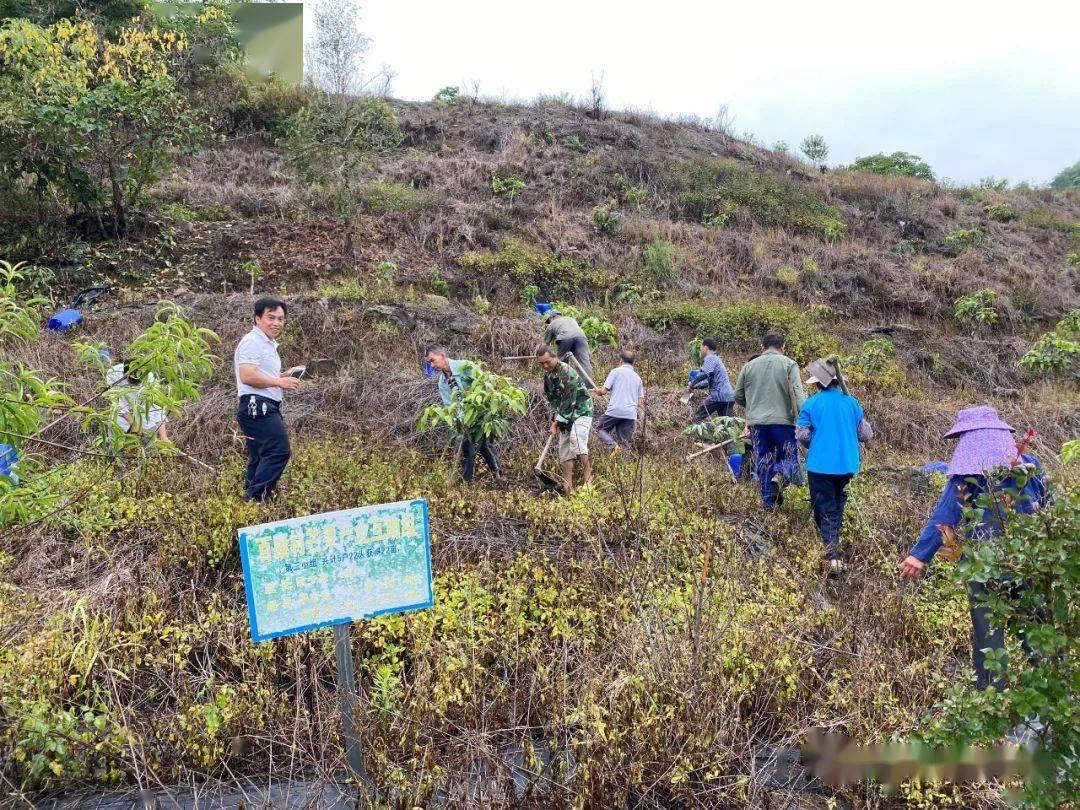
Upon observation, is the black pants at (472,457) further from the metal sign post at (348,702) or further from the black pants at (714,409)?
the metal sign post at (348,702)

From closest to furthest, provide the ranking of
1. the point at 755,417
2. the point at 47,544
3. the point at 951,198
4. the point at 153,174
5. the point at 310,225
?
the point at 47,544, the point at 755,417, the point at 153,174, the point at 310,225, the point at 951,198

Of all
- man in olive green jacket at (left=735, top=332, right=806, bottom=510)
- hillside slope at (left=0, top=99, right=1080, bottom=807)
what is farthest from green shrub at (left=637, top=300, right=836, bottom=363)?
man in olive green jacket at (left=735, top=332, right=806, bottom=510)

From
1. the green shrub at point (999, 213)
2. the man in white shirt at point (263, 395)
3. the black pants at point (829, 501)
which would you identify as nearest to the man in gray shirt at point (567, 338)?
the black pants at point (829, 501)

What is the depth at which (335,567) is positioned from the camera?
2.49m

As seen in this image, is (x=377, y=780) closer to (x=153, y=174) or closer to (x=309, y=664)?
(x=309, y=664)

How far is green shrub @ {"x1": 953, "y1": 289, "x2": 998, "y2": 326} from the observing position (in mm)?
14148

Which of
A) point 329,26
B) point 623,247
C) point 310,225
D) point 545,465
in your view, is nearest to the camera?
point 545,465

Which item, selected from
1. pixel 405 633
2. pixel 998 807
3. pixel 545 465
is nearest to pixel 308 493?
pixel 405 633

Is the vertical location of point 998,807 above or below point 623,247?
below

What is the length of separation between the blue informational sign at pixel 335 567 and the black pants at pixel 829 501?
10.9 ft

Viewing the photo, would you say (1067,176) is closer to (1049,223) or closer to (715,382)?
(1049,223)

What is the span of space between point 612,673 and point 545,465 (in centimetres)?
377

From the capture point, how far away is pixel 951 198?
2086 cm

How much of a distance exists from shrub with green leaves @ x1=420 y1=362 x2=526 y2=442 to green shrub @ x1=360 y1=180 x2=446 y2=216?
9.86 metres
